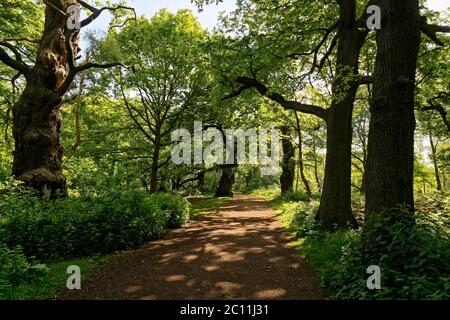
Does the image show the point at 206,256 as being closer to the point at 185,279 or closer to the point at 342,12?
the point at 185,279

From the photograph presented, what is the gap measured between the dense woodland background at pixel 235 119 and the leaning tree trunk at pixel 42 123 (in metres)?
0.04

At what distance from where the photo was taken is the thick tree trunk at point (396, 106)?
632cm

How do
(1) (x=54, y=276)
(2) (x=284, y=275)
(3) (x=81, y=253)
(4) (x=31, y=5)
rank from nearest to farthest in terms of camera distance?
1. (1) (x=54, y=276)
2. (2) (x=284, y=275)
3. (3) (x=81, y=253)
4. (4) (x=31, y=5)

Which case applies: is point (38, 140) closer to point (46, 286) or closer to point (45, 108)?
point (45, 108)

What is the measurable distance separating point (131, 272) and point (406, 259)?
5.30 m

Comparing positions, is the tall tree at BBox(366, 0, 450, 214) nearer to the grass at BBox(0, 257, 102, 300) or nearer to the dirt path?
the dirt path

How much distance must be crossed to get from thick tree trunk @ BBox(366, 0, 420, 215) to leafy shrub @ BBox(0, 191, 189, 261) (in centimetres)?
660

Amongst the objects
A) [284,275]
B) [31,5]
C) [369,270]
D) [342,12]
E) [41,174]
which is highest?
[31,5]

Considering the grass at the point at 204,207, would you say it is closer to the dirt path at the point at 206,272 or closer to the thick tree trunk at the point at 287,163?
the thick tree trunk at the point at 287,163

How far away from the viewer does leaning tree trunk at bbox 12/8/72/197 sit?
10547 millimetres

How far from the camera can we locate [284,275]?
22.7 ft

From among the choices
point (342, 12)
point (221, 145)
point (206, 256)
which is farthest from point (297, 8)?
point (221, 145)

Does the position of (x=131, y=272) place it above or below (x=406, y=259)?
below

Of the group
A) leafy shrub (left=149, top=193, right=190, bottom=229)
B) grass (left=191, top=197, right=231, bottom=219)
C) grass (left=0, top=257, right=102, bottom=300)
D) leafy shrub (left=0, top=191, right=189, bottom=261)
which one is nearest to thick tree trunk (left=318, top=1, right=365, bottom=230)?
leafy shrub (left=149, top=193, right=190, bottom=229)
